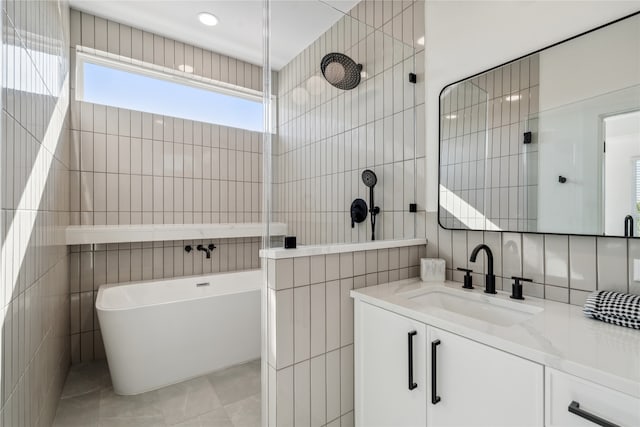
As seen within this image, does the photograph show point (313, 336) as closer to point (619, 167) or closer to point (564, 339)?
point (564, 339)

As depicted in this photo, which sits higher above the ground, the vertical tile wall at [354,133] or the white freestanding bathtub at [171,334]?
the vertical tile wall at [354,133]

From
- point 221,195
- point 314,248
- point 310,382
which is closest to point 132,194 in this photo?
point 221,195

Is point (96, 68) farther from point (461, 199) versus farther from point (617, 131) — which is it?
point (617, 131)

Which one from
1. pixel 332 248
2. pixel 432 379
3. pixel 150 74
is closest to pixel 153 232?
pixel 150 74

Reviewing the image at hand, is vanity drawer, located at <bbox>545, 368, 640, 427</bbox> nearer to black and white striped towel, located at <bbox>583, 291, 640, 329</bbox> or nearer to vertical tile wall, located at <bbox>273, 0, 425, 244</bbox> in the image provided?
black and white striped towel, located at <bbox>583, 291, 640, 329</bbox>

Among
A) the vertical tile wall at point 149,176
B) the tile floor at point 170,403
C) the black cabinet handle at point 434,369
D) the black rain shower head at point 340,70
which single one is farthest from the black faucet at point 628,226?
the vertical tile wall at point 149,176

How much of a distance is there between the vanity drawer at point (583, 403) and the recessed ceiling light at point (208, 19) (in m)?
3.10

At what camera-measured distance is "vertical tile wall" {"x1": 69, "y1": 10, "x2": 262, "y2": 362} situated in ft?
8.31

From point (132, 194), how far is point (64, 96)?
0.87m

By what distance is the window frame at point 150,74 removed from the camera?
2.56 m

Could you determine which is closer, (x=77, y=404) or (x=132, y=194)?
(x=77, y=404)

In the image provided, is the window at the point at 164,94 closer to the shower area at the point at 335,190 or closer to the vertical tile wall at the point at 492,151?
the shower area at the point at 335,190

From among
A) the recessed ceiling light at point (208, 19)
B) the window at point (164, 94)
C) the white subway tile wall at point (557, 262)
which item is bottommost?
the white subway tile wall at point (557, 262)

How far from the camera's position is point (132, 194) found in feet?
8.95
